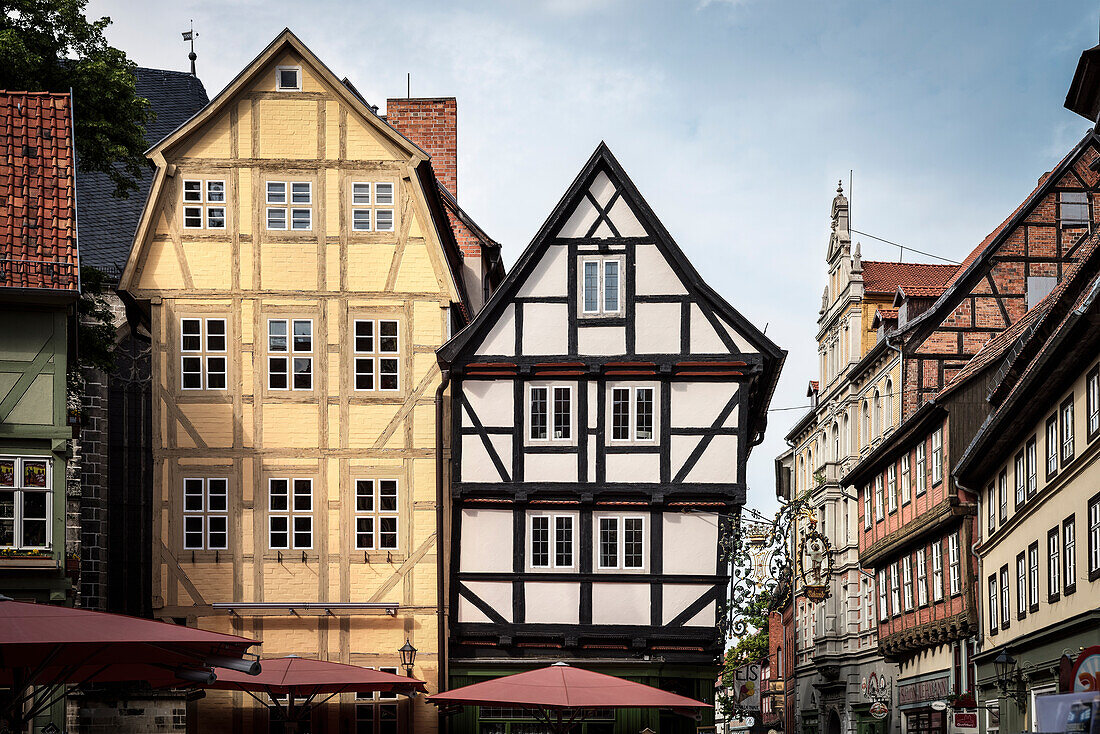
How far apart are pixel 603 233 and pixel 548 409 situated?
360 cm

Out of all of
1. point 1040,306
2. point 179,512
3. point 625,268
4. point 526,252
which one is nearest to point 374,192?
point 526,252

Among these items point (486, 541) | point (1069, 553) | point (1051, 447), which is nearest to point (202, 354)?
point (486, 541)

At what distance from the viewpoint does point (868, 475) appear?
41.9m

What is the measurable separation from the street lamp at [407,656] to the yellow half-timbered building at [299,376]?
1.05 feet

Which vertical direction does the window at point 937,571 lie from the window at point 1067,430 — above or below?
below

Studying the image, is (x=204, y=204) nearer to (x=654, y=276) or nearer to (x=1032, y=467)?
(x=654, y=276)

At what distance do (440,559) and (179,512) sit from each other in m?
5.04

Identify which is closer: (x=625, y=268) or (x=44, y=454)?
(x=44, y=454)

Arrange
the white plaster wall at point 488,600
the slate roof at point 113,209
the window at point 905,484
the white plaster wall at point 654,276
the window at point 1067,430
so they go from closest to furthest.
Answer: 1. the window at point 1067,430
2. the white plaster wall at point 488,600
3. the white plaster wall at point 654,276
4. the slate roof at point 113,209
5. the window at point 905,484

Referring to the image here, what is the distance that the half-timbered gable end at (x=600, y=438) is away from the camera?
89.4ft

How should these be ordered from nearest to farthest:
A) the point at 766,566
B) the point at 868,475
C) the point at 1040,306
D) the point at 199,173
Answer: the point at 766,566, the point at 199,173, the point at 1040,306, the point at 868,475

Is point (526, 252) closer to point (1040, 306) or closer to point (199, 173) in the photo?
point (199, 173)

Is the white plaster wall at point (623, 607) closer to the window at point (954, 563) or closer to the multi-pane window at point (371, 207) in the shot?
the multi-pane window at point (371, 207)

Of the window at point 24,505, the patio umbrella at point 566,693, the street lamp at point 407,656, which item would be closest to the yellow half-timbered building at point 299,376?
the street lamp at point 407,656
